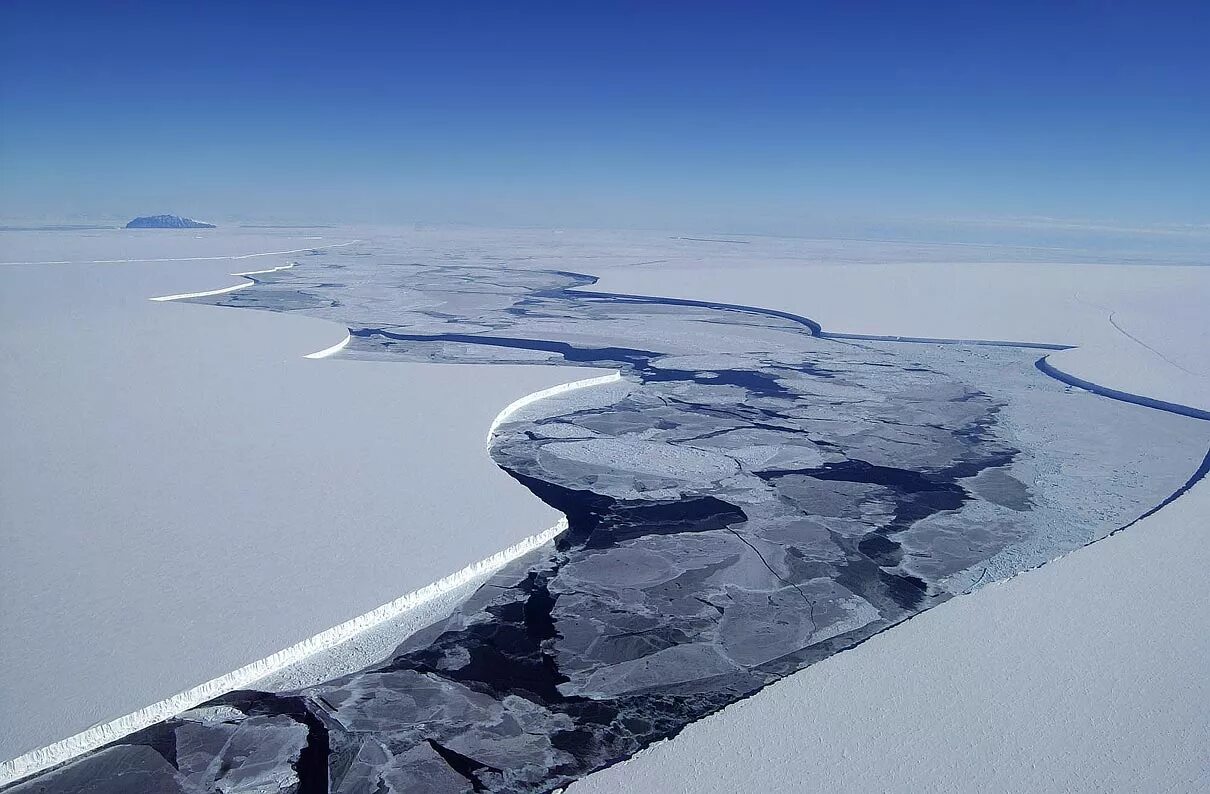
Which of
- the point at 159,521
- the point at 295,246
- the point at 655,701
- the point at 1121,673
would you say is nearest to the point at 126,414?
the point at 159,521

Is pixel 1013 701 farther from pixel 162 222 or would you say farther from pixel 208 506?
pixel 162 222

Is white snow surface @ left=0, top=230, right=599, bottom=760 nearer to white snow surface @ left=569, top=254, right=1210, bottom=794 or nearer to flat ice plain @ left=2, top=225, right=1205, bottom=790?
flat ice plain @ left=2, top=225, right=1205, bottom=790

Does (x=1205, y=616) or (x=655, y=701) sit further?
(x=1205, y=616)

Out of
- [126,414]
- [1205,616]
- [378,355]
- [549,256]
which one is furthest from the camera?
[549,256]

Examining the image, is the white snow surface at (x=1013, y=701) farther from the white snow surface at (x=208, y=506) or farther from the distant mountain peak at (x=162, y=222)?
the distant mountain peak at (x=162, y=222)

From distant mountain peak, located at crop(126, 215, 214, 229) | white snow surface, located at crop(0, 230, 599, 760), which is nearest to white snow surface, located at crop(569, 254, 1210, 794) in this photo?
white snow surface, located at crop(0, 230, 599, 760)

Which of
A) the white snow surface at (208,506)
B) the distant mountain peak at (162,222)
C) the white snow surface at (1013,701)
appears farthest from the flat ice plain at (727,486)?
the distant mountain peak at (162,222)

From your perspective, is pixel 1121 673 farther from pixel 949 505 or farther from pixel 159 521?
pixel 159 521

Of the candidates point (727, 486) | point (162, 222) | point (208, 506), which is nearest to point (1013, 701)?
point (727, 486)
